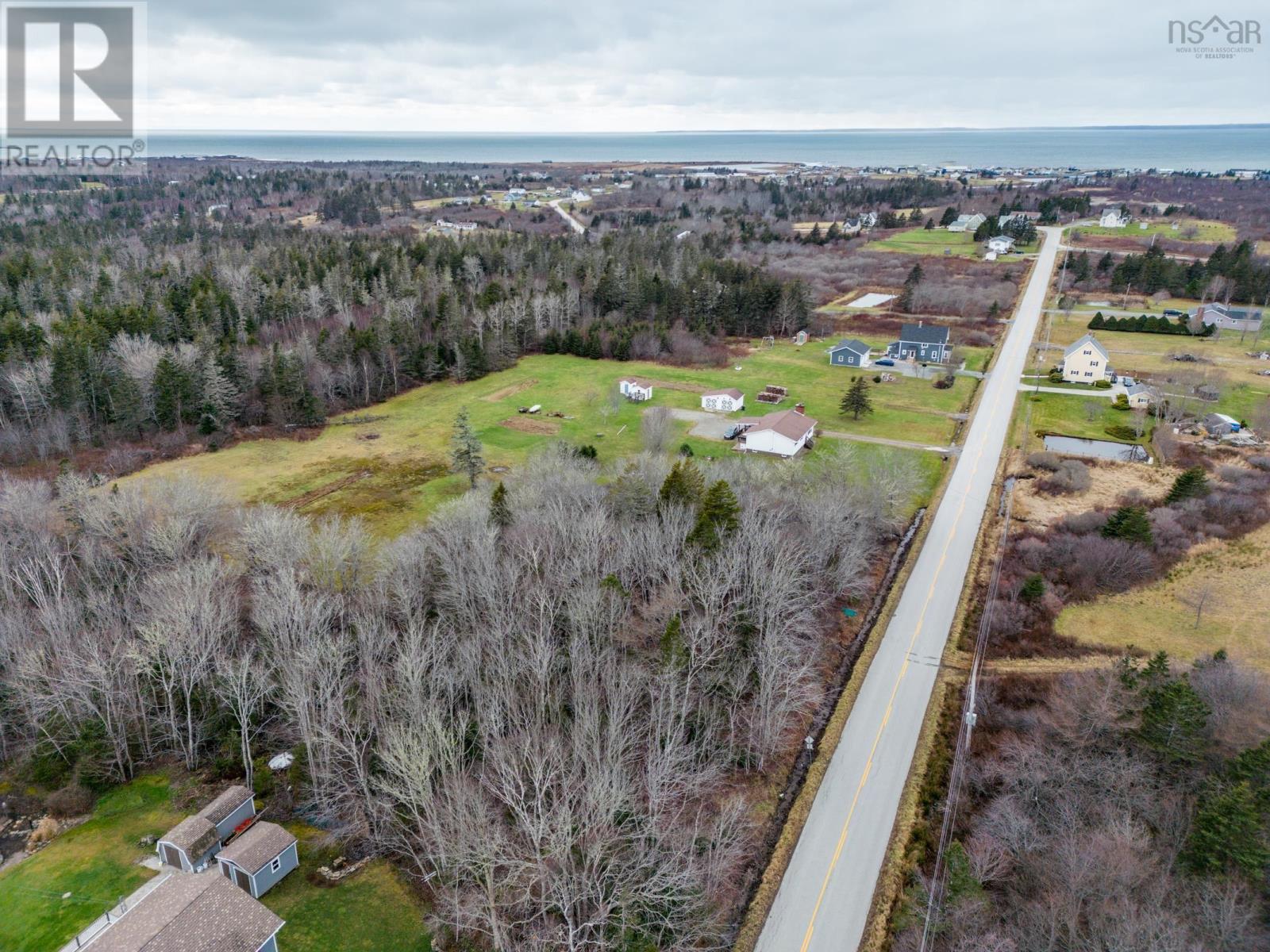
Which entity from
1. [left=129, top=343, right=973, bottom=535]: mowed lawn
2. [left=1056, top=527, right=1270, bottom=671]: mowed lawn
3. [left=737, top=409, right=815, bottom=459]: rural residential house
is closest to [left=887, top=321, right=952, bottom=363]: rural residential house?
[left=129, top=343, right=973, bottom=535]: mowed lawn

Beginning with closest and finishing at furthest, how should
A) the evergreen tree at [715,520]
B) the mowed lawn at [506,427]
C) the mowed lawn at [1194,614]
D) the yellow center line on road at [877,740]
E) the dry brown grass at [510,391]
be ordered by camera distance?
1. the yellow center line on road at [877,740]
2. the evergreen tree at [715,520]
3. the mowed lawn at [1194,614]
4. the mowed lawn at [506,427]
5. the dry brown grass at [510,391]

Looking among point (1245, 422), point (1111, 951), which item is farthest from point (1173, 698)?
point (1245, 422)

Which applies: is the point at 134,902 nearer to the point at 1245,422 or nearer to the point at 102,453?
the point at 102,453

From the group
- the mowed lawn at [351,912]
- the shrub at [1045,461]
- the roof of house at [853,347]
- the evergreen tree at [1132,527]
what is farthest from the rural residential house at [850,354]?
the mowed lawn at [351,912]

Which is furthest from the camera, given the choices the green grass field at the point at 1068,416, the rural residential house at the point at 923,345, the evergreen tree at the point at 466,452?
the rural residential house at the point at 923,345

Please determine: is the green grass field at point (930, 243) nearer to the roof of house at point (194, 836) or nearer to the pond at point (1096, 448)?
the pond at point (1096, 448)

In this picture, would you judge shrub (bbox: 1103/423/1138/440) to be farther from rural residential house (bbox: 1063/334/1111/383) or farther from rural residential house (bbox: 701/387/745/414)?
rural residential house (bbox: 701/387/745/414)
